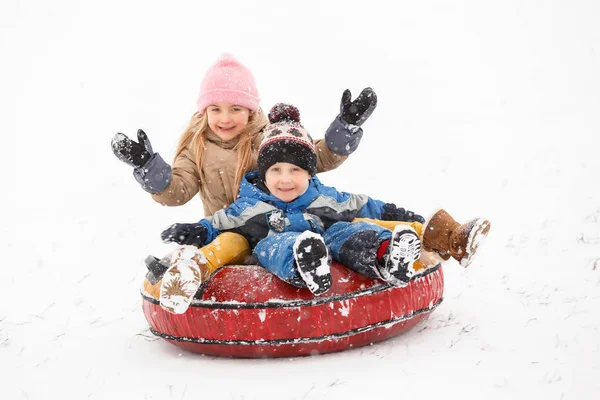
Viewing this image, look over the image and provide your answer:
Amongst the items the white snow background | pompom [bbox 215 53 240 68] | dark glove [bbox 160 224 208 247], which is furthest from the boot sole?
pompom [bbox 215 53 240 68]

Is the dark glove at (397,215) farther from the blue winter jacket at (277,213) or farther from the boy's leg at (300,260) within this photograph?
the boy's leg at (300,260)

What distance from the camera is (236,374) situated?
313 cm

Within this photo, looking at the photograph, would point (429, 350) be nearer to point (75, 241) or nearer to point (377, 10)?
point (75, 241)

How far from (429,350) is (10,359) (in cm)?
239

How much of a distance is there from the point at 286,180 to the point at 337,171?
5.96 m

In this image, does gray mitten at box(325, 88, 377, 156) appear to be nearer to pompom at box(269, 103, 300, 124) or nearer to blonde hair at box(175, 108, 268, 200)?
pompom at box(269, 103, 300, 124)

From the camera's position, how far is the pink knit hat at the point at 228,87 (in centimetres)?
446

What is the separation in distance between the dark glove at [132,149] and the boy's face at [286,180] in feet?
2.60

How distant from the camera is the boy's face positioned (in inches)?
152

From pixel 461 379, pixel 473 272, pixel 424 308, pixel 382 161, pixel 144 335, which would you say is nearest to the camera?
pixel 461 379

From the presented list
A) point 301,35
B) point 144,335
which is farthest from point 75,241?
point 301,35

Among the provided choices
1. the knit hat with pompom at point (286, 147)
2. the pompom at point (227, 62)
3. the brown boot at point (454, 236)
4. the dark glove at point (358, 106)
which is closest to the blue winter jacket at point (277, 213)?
the knit hat with pompom at point (286, 147)

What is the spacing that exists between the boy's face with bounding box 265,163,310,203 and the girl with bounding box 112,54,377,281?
537mm

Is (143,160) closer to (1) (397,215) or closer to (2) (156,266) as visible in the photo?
(2) (156,266)
